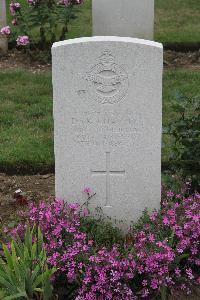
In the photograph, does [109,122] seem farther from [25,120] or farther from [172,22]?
[172,22]

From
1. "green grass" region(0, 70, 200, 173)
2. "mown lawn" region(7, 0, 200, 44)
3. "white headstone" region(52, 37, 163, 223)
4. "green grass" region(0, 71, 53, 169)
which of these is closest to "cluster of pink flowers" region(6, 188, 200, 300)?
"white headstone" region(52, 37, 163, 223)

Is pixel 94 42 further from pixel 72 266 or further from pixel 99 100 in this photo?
pixel 72 266

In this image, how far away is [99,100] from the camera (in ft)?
Result: 14.2

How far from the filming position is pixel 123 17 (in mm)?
8719

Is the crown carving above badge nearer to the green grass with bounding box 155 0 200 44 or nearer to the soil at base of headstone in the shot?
the soil at base of headstone

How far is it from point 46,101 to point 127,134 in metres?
3.36

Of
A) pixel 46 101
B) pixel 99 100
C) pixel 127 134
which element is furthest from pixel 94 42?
pixel 46 101

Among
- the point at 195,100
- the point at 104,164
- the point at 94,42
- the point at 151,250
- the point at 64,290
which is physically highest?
the point at 94,42

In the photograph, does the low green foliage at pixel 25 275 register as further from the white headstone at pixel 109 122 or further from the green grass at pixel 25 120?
the green grass at pixel 25 120

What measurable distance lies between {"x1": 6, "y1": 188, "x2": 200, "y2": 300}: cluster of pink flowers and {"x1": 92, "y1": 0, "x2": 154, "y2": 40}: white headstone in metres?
4.76

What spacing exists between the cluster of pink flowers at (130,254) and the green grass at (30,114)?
1283 mm

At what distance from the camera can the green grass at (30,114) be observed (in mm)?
6062

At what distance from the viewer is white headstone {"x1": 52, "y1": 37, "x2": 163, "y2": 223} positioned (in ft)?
14.0

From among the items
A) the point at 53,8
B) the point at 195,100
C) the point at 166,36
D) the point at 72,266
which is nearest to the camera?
the point at 72,266
